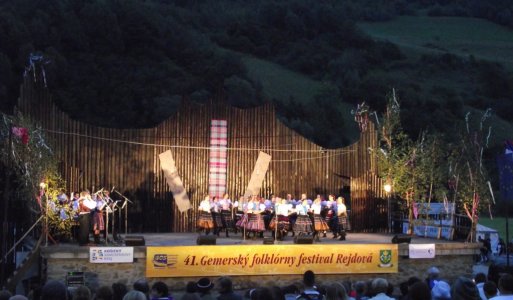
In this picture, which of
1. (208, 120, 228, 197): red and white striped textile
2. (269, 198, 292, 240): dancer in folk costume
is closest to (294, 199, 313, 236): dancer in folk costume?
(269, 198, 292, 240): dancer in folk costume

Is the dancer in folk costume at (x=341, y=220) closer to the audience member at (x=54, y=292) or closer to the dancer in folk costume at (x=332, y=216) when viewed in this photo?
the dancer in folk costume at (x=332, y=216)

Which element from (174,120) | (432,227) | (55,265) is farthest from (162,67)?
(55,265)

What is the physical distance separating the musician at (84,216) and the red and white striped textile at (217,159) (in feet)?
21.1

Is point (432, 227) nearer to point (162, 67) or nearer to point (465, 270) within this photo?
point (465, 270)

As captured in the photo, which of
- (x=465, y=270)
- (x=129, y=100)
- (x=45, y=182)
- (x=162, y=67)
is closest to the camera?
(x=45, y=182)

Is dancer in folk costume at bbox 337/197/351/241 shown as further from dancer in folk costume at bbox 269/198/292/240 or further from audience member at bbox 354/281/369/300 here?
audience member at bbox 354/281/369/300

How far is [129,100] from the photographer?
48875 mm

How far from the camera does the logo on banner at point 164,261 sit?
19.9 meters

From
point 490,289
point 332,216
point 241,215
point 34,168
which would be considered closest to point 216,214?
point 241,215

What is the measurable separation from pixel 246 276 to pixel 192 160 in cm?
629

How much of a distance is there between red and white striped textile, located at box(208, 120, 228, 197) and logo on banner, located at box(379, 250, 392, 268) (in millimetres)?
6419

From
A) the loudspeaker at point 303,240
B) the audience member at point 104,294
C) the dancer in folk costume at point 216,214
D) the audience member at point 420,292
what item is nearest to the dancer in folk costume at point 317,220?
the loudspeaker at point 303,240

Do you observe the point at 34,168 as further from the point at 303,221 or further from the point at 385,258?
the point at 385,258

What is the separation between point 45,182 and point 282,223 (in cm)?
685
